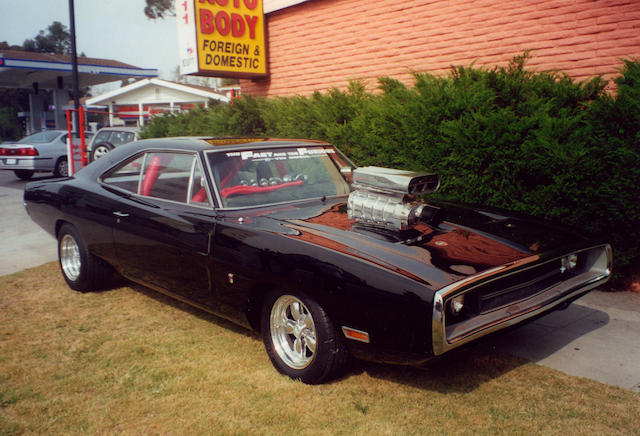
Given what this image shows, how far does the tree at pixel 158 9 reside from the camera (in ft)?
114

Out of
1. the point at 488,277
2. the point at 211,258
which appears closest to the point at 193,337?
the point at 211,258

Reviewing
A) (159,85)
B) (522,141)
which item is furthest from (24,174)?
(159,85)

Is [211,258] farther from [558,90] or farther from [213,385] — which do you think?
[558,90]

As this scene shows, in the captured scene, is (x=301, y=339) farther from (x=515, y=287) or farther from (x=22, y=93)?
(x=22, y=93)

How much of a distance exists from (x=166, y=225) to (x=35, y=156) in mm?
12573

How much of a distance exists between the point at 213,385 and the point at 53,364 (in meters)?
1.19

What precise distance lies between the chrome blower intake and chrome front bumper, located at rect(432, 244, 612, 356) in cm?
65

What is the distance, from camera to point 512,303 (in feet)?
10.3

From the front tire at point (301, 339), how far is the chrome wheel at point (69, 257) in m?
2.69

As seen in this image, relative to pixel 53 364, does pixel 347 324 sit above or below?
above

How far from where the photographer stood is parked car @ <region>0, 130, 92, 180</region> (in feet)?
48.0

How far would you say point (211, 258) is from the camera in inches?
143

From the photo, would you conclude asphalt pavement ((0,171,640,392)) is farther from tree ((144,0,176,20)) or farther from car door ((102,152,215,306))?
tree ((144,0,176,20))

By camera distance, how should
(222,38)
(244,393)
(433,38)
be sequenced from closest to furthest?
(244,393) < (433,38) < (222,38)
